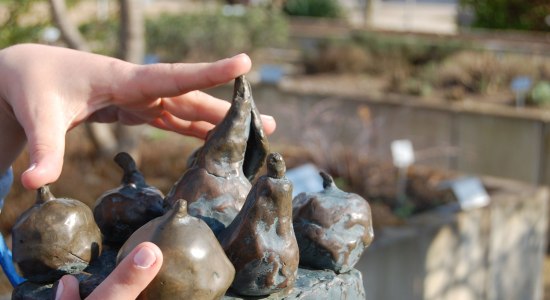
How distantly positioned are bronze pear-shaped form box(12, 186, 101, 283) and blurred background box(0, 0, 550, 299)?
90.0 inches

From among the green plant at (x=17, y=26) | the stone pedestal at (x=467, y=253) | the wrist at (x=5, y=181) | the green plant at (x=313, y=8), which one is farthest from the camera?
the green plant at (x=313, y=8)

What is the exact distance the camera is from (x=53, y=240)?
1.26 m

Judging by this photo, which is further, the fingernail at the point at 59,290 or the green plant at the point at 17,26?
the green plant at the point at 17,26

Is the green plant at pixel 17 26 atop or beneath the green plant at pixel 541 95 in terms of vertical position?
atop

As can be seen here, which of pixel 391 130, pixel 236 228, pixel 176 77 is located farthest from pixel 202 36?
pixel 236 228

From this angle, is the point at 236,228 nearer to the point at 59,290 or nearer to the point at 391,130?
the point at 59,290

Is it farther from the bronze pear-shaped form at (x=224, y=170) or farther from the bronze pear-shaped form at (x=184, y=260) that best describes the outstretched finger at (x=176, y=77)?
the bronze pear-shaped form at (x=184, y=260)

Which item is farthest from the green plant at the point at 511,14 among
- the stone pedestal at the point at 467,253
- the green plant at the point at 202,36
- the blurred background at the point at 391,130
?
the stone pedestal at the point at 467,253

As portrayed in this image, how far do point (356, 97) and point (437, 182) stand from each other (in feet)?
7.13

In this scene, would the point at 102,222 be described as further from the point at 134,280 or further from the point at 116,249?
the point at 134,280

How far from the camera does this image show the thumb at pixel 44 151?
125 cm

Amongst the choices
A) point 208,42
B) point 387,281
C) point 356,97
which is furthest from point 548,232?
point 208,42

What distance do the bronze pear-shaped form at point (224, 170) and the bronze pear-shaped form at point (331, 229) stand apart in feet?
0.39

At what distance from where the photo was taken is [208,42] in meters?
9.52
